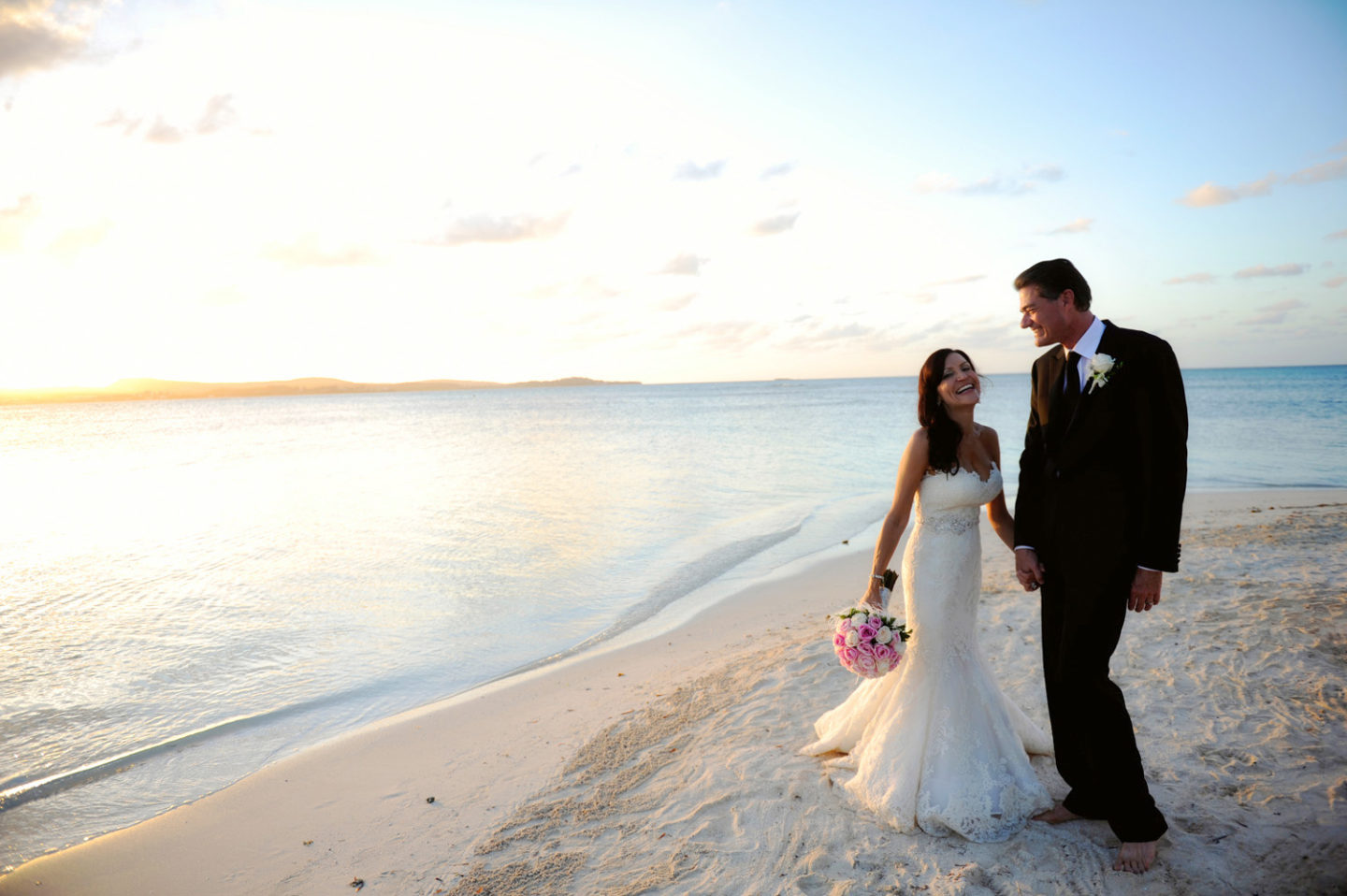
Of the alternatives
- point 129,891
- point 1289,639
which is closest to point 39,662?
point 129,891

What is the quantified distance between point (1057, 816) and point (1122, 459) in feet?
6.21

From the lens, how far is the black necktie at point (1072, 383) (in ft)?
10.6

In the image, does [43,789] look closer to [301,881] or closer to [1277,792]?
[301,881]

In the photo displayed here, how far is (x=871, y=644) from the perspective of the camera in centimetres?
367

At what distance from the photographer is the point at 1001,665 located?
18.8 feet

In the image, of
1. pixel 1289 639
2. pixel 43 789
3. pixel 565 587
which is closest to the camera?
pixel 43 789

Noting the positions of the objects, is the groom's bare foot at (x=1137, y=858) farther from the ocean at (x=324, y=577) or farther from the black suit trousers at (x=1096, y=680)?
the ocean at (x=324, y=577)

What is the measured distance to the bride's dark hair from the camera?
12.2 ft

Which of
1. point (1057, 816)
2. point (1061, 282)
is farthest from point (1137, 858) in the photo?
point (1061, 282)

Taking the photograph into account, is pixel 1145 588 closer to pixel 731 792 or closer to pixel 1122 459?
pixel 1122 459

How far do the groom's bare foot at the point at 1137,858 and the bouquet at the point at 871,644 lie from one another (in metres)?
1.26

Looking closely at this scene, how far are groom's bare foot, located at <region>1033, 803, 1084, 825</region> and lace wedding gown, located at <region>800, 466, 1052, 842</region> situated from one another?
49 mm

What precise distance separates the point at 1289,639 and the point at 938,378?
14.5 ft

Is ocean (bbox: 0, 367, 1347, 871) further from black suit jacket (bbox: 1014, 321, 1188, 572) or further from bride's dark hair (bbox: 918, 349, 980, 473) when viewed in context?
black suit jacket (bbox: 1014, 321, 1188, 572)
